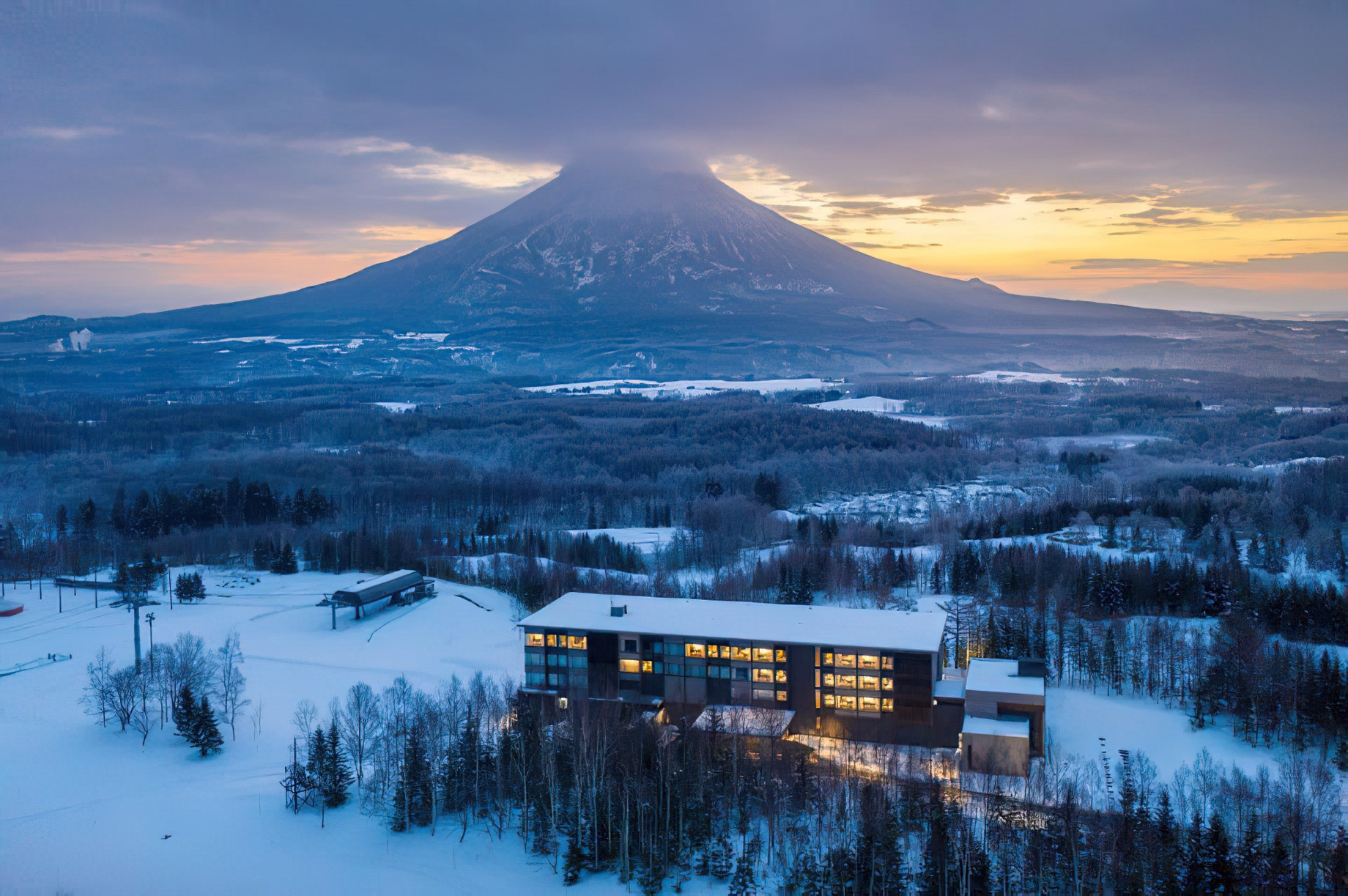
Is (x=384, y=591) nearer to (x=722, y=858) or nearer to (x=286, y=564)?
(x=286, y=564)

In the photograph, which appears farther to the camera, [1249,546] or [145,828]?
[1249,546]

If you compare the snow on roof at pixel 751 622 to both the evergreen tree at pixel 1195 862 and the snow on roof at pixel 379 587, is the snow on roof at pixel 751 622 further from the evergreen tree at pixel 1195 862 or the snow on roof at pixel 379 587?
the snow on roof at pixel 379 587

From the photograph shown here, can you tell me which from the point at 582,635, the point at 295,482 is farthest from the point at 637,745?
the point at 295,482

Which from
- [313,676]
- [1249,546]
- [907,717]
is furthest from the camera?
[1249,546]

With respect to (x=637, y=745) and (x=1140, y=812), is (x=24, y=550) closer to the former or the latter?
(x=637, y=745)

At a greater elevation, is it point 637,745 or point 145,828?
point 637,745

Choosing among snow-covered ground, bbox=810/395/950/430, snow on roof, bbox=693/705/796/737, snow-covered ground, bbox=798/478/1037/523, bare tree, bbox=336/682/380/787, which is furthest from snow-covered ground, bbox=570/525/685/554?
snow-covered ground, bbox=810/395/950/430

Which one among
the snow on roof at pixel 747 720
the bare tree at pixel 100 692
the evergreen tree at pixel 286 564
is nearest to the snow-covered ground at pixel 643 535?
the evergreen tree at pixel 286 564
